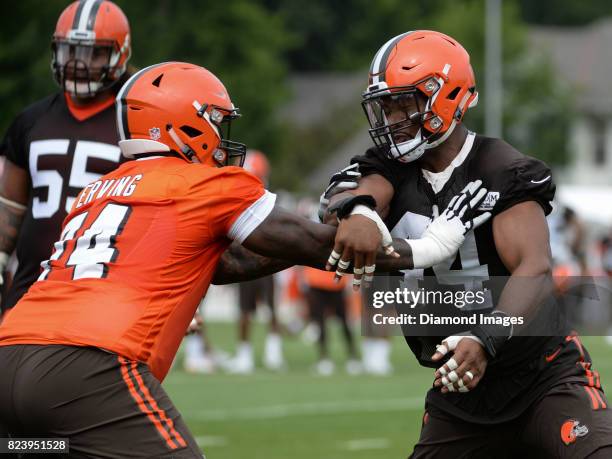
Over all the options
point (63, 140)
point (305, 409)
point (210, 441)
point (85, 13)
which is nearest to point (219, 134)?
point (63, 140)

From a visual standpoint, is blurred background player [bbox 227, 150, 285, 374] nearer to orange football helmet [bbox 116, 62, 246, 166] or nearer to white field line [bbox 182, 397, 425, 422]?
white field line [bbox 182, 397, 425, 422]

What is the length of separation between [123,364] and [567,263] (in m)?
14.2

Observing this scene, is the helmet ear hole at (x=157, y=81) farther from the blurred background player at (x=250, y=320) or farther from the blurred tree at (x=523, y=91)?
the blurred tree at (x=523, y=91)

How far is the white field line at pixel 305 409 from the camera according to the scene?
10.5 meters

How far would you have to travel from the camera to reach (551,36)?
194 ft

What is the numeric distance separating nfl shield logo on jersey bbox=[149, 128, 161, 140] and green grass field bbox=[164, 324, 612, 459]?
13.6 ft

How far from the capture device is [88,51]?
20.6ft

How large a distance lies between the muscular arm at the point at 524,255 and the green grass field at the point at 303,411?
13.5 feet

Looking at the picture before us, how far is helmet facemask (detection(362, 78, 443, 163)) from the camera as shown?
4.93 meters

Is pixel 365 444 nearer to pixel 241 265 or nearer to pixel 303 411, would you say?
pixel 303 411

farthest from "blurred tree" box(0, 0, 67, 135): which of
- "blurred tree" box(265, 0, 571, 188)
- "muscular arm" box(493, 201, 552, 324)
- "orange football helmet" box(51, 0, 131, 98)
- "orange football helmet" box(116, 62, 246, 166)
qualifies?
"muscular arm" box(493, 201, 552, 324)

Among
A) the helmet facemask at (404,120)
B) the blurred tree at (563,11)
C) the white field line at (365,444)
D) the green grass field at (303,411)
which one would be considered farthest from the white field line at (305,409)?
the blurred tree at (563,11)

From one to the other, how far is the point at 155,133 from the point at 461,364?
1444 millimetres

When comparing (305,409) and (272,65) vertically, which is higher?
(305,409)
